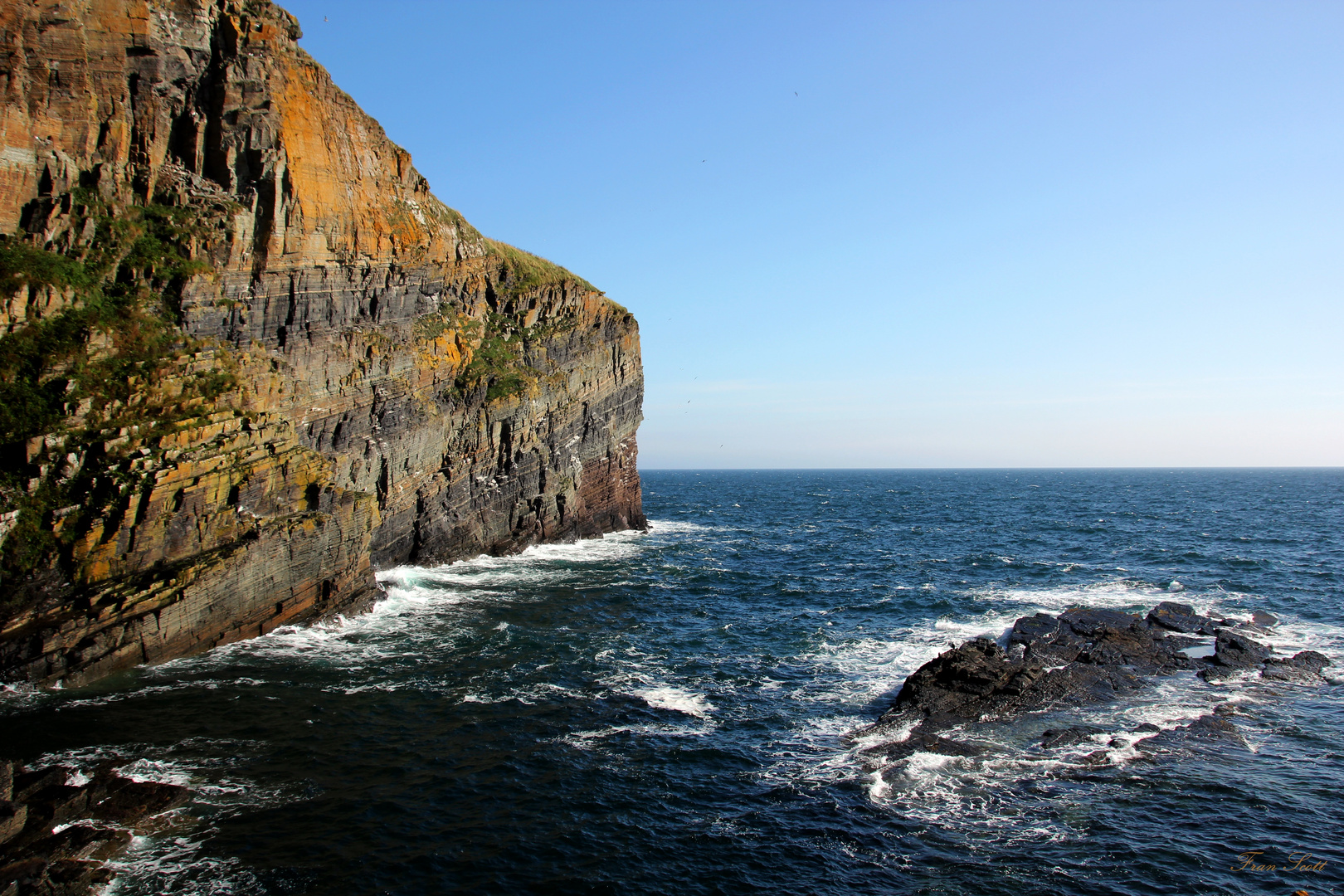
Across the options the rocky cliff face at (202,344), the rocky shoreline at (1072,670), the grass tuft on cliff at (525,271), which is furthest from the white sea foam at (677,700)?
the grass tuft on cliff at (525,271)

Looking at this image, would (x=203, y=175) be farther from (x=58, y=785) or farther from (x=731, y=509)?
(x=731, y=509)

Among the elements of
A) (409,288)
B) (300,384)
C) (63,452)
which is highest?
(409,288)

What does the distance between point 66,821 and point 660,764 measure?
13.3 meters

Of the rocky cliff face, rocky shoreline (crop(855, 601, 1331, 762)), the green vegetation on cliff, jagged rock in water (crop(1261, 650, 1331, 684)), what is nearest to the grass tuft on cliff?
the rocky cliff face

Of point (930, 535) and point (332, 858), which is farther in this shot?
point (930, 535)

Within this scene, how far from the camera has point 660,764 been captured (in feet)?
Result: 65.1

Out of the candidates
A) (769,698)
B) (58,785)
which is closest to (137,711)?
(58,785)

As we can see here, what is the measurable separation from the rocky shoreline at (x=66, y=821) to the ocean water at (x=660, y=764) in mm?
551

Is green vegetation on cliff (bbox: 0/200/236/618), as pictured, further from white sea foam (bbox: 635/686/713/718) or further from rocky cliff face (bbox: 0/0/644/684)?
white sea foam (bbox: 635/686/713/718)

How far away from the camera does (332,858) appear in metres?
14.8

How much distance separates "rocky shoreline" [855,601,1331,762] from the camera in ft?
70.7

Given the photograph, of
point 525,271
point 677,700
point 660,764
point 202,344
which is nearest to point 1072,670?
point 677,700

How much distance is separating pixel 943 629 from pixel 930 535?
37597 millimetres

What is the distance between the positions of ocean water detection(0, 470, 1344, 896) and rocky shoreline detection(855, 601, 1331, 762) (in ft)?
2.13
